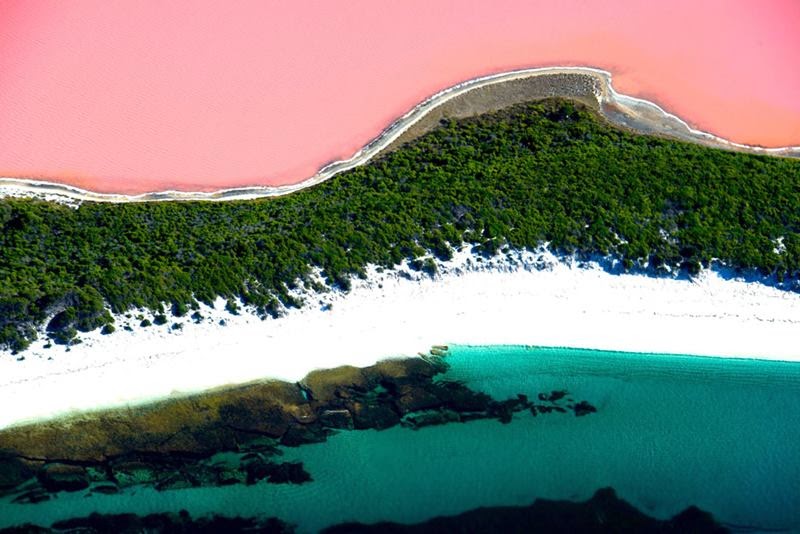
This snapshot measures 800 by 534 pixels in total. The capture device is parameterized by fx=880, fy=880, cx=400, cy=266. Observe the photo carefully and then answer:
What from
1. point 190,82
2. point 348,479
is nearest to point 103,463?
point 348,479

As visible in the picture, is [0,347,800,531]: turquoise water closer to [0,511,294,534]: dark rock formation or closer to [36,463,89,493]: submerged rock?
[0,511,294,534]: dark rock formation

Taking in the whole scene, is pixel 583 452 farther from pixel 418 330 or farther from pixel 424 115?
pixel 424 115

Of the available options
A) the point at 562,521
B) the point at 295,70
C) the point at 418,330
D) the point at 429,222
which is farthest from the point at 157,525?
the point at 295,70

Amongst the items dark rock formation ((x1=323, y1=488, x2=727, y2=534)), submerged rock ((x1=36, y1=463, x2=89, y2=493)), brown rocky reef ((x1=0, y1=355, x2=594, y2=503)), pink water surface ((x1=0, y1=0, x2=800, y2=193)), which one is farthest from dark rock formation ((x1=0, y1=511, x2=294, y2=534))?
pink water surface ((x1=0, y1=0, x2=800, y2=193))

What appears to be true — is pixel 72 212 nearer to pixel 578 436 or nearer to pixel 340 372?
pixel 340 372

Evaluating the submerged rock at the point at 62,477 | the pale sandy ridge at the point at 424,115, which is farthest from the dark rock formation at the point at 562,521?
the pale sandy ridge at the point at 424,115

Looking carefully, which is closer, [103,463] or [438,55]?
[103,463]
